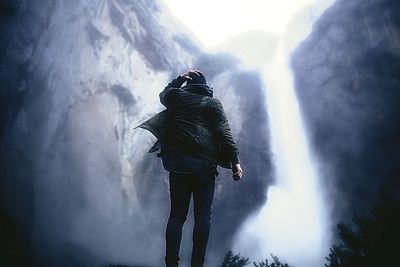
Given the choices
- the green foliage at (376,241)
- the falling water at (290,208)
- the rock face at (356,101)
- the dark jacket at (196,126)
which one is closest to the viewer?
the dark jacket at (196,126)

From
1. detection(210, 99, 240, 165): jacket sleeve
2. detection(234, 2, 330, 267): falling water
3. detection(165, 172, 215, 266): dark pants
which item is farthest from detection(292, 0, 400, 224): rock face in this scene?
detection(165, 172, 215, 266): dark pants

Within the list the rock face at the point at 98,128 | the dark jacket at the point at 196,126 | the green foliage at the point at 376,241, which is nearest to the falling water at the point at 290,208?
the rock face at the point at 98,128

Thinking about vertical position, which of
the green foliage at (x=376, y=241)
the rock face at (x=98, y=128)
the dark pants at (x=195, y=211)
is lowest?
the dark pants at (x=195, y=211)

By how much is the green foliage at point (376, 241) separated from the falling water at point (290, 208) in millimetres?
7245

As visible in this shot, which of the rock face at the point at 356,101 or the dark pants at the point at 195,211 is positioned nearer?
the dark pants at the point at 195,211

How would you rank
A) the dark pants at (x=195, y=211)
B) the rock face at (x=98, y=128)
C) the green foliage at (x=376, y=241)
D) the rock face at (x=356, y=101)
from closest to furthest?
1. the dark pants at (x=195, y=211)
2. the rock face at (x=98, y=128)
3. the green foliage at (x=376, y=241)
4. the rock face at (x=356, y=101)

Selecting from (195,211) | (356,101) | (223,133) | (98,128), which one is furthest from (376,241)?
(98,128)

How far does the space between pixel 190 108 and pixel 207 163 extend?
1.61ft

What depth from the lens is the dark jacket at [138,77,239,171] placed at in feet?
8.75

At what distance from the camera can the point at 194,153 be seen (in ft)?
8.63

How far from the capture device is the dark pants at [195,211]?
2387 mm

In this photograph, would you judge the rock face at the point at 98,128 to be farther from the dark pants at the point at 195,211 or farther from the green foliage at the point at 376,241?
the green foliage at the point at 376,241

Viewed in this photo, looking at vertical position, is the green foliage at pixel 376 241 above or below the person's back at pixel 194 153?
above

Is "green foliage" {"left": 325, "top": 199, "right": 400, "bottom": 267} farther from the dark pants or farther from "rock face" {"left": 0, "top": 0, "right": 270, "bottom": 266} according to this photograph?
"rock face" {"left": 0, "top": 0, "right": 270, "bottom": 266}
